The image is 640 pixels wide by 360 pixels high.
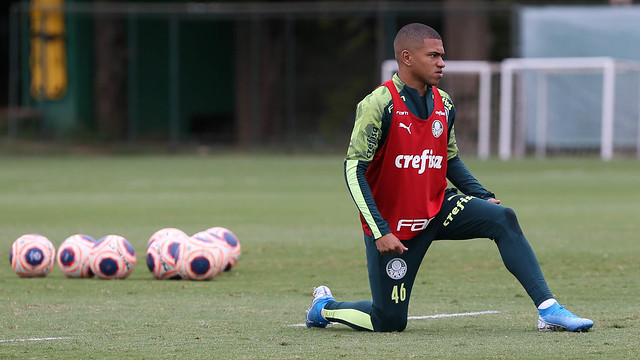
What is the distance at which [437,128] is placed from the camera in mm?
6793

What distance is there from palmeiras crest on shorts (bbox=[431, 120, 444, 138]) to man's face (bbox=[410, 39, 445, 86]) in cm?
25

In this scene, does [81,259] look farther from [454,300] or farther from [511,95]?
[511,95]

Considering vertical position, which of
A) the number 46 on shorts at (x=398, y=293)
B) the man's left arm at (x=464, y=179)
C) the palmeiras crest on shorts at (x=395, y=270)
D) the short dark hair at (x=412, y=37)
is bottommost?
the number 46 on shorts at (x=398, y=293)

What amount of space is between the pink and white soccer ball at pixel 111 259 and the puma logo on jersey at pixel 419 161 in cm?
388

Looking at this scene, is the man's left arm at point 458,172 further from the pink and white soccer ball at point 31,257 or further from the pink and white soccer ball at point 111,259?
the pink and white soccer ball at point 31,257

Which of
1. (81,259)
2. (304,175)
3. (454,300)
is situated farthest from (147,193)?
(454,300)

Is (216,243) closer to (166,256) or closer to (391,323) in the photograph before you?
(166,256)

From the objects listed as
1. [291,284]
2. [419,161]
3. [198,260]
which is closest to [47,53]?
[198,260]

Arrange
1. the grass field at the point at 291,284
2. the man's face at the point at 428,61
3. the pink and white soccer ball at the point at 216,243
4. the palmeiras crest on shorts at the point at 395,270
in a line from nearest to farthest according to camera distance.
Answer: the grass field at the point at 291,284, the man's face at the point at 428,61, the palmeiras crest on shorts at the point at 395,270, the pink and white soccer ball at the point at 216,243

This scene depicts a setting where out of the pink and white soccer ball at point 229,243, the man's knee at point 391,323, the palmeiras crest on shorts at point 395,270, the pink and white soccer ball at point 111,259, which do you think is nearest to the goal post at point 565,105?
the pink and white soccer ball at point 229,243

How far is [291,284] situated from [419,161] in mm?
3205

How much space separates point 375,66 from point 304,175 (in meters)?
10.1

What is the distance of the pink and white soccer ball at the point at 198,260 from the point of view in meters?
9.75

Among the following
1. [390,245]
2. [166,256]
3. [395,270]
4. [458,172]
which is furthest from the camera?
[166,256]
